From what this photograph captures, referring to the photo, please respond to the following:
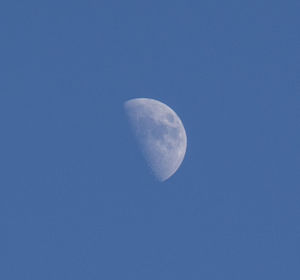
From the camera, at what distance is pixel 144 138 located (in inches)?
1383

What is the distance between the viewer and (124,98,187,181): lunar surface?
35062 mm

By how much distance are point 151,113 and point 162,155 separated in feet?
6.89

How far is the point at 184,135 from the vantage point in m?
36.8

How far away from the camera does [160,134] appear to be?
117ft

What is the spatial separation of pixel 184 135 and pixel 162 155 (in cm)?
202

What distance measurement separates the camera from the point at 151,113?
36375 mm

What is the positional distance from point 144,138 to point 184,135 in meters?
2.40

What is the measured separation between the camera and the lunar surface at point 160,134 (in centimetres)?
3506

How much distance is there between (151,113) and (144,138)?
64.9 inches

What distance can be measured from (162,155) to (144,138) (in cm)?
100
